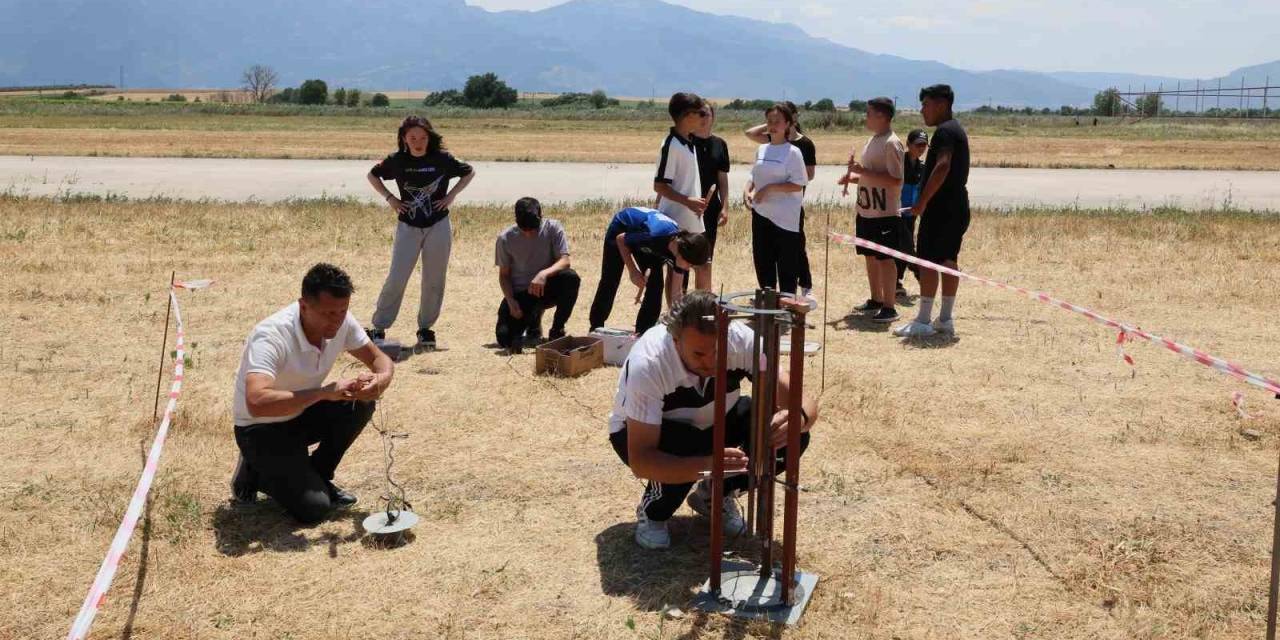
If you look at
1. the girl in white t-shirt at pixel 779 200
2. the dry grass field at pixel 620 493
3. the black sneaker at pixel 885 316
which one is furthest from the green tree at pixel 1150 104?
the girl in white t-shirt at pixel 779 200

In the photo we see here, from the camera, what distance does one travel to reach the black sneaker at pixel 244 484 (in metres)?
5.14

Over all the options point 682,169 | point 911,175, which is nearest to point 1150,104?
point 911,175

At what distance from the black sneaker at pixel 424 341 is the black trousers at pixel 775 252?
254cm

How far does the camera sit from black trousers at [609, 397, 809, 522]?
4492mm

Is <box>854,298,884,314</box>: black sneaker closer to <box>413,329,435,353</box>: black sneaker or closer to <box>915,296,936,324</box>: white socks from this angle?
<box>915,296,936,324</box>: white socks

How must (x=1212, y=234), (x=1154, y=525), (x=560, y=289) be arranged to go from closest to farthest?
1. (x=1154, y=525)
2. (x=560, y=289)
3. (x=1212, y=234)

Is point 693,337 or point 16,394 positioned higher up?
point 693,337

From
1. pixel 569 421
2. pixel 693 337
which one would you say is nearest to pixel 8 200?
pixel 569 421

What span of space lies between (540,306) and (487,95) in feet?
271

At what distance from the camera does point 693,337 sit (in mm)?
4109

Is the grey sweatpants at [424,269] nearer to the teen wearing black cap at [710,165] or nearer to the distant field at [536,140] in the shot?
the teen wearing black cap at [710,165]

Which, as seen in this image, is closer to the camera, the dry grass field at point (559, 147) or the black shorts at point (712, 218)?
the black shorts at point (712, 218)

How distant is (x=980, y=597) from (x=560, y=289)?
4675mm

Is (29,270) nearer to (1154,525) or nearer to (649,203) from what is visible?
(649,203)
